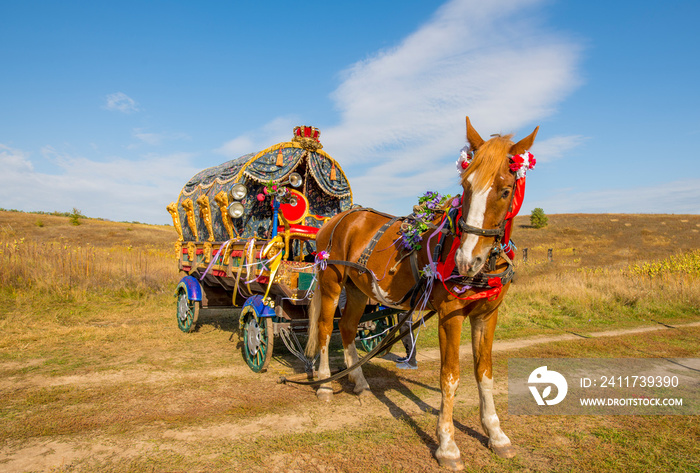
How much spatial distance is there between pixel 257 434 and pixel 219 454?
0.41 meters

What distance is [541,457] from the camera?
9.86 feet

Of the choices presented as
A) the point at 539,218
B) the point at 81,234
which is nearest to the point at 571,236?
the point at 539,218

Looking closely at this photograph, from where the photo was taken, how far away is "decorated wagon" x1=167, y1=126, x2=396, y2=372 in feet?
16.8

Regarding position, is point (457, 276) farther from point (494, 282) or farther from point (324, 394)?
point (324, 394)

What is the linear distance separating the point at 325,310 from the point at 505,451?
2241mm

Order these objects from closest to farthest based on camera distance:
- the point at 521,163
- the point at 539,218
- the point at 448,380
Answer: the point at 521,163 < the point at 448,380 < the point at 539,218

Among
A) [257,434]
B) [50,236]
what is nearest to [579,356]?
[257,434]

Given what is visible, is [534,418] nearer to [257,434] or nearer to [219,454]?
[257,434]

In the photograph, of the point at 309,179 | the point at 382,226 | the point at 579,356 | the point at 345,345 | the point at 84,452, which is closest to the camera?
the point at 84,452

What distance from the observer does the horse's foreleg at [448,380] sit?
2906 millimetres

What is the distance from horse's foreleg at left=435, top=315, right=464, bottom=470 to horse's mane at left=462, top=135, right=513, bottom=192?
3.45 ft

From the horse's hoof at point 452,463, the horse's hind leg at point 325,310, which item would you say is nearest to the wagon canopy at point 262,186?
the horse's hind leg at point 325,310

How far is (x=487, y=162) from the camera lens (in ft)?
8.36

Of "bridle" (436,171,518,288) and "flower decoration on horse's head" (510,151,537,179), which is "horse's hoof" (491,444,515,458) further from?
"flower decoration on horse's head" (510,151,537,179)
